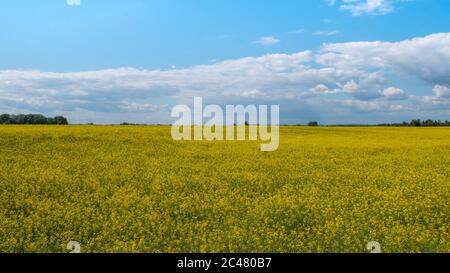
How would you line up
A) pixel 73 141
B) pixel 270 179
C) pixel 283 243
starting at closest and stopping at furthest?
pixel 283 243 < pixel 270 179 < pixel 73 141

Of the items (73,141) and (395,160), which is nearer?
(395,160)

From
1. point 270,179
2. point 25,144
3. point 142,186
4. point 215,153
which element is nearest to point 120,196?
point 142,186

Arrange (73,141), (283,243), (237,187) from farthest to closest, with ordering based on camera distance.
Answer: (73,141)
(237,187)
(283,243)

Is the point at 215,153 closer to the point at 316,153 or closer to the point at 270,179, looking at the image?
the point at 316,153

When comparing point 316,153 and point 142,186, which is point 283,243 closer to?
point 142,186

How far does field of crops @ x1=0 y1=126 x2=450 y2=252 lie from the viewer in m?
10.3

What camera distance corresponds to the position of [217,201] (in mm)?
13750

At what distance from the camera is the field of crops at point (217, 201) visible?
10.3 metres

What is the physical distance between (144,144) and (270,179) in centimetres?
1255

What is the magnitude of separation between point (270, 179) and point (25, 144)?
1495cm

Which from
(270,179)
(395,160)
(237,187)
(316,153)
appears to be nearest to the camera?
(237,187)

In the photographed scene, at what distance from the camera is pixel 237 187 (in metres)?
15.8
